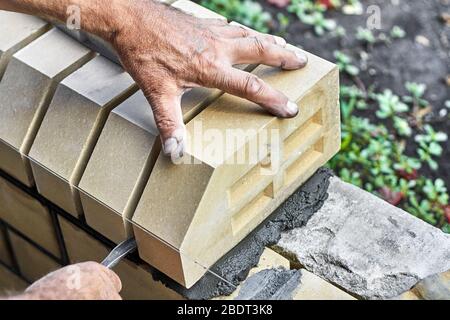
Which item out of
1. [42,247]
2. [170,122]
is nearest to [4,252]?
[42,247]

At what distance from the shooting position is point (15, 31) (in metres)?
2.95

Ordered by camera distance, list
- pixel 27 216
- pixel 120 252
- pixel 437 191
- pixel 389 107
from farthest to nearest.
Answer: pixel 389 107 < pixel 437 191 < pixel 27 216 < pixel 120 252

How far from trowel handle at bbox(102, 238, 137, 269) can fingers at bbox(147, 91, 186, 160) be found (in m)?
0.37

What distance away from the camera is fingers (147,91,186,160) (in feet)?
7.79

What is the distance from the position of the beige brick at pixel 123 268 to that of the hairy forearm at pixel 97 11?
720 mm

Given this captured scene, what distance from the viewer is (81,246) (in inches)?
116

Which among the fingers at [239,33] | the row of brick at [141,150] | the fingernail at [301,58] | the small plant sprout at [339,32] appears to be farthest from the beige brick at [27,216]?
the small plant sprout at [339,32]

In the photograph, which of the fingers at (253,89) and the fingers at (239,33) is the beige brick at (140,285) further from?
the fingers at (239,33)

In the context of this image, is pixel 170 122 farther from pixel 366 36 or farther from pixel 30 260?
pixel 366 36

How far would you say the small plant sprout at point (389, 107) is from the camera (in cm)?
417

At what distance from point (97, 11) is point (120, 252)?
737 millimetres

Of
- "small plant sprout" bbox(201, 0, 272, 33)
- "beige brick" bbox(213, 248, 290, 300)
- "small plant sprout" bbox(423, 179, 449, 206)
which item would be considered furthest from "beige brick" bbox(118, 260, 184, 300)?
"small plant sprout" bbox(201, 0, 272, 33)

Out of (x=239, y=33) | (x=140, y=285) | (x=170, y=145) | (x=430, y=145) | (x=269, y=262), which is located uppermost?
(x=239, y=33)

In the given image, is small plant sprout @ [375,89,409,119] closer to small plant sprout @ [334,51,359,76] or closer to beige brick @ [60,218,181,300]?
small plant sprout @ [334,51,359,76]
